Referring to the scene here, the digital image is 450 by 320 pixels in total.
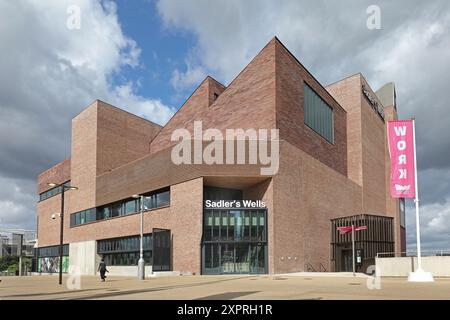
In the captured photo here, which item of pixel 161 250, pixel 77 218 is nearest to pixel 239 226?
pixel 161 250

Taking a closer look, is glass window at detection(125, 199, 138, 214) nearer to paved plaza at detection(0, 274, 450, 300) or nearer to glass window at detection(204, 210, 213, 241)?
glass window at detection(204, 210, 213, 241)

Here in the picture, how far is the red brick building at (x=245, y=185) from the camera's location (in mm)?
42500

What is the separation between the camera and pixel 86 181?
2525 inches

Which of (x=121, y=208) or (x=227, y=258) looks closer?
(x=227, y=258)

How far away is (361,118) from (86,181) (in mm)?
36808

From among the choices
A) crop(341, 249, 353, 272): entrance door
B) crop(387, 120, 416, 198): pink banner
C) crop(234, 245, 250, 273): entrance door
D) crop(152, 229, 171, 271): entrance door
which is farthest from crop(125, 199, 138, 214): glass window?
crop(387, 120, 416, 198): pink banner

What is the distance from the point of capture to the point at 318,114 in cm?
5409

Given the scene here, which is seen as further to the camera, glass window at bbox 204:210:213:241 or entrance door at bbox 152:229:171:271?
entrance door at bbox 152:229:171:271

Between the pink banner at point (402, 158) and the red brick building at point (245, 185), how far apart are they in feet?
53.4

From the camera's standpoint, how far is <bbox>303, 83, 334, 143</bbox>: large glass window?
168 ft

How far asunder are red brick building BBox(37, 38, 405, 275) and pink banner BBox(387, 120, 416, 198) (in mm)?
16274

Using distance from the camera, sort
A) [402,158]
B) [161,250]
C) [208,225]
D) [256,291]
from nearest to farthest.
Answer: [256,291] < [402,158] < [208,225] < [161,250]

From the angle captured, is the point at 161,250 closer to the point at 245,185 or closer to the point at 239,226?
the point at 239,226

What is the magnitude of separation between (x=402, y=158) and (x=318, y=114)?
28.2m
